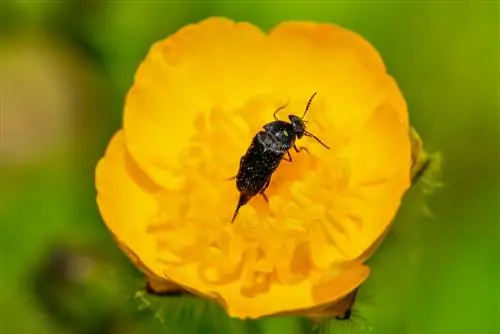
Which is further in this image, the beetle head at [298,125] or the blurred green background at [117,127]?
the blurred green background at [117,127]

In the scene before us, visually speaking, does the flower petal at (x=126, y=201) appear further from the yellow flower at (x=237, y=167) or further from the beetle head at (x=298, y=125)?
the beetle head at (x=298, y=125)

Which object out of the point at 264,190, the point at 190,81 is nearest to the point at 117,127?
the point at 190,81

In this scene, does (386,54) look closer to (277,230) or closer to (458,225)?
(458,225)

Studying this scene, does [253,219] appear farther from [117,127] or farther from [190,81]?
[117,127]

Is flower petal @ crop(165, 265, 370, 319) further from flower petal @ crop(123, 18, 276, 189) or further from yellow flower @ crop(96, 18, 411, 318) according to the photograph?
flower petal @ crop(123, 18, 276, 189)

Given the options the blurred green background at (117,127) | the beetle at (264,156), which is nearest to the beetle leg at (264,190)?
the beetle at (264,156)

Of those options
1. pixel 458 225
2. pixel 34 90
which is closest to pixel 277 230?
pixel 458 225

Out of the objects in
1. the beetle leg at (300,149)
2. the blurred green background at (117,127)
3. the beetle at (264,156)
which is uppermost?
Result: the beetle at (264,156)
